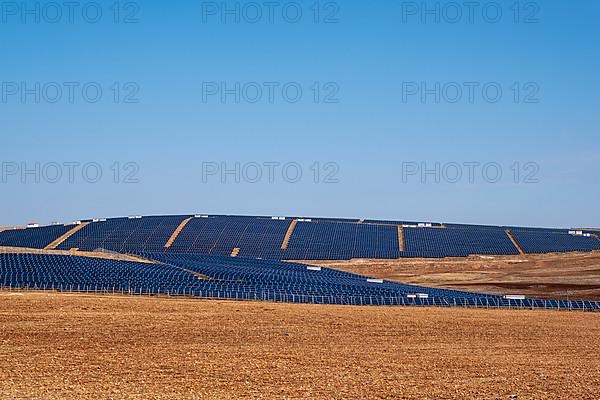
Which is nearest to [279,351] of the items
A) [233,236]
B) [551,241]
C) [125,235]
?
[233,236]

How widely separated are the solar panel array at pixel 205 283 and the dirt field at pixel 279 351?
3.16 m

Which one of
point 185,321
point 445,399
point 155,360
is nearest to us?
point 445,399

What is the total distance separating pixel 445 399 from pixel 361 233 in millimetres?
87176

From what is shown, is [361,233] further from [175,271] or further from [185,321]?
[185,321]

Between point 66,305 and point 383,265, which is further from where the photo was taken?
point 383,265

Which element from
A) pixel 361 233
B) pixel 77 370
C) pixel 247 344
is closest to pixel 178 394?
pixel 77 370

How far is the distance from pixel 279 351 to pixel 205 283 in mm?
21649

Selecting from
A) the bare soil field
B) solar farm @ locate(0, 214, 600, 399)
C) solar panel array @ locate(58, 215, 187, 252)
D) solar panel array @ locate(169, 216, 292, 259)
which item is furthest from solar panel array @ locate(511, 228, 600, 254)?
solar panel array @ locate(58, 215, 187, 252)

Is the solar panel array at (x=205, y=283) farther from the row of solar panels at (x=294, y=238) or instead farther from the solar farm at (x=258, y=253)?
the row of solar panels at (x=294, y=238)

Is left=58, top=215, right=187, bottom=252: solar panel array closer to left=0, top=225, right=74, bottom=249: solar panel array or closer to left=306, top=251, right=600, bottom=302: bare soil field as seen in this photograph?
left=0, top=225, right=74, bottom=249: solar panel array

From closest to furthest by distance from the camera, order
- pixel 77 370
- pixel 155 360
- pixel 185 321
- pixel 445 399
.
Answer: pixel 445 399
pixel 77 370
pixel 155 360
pixel 185 321

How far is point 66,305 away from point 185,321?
671cm

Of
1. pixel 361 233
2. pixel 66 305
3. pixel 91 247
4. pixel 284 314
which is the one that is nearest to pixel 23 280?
pixel 66 305

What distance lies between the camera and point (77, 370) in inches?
1009
